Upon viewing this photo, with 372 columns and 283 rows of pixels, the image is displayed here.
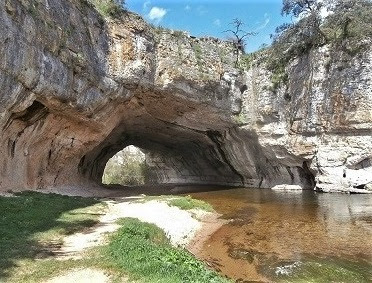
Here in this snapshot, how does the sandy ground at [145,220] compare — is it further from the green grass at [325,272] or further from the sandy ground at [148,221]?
the green grass at [325,272]

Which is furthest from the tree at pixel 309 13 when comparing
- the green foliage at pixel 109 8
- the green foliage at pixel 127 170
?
the green foliage at pixel 127 170

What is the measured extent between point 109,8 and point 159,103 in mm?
8569

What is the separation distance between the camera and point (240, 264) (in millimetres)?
11039

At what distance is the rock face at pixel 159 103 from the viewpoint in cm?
1867

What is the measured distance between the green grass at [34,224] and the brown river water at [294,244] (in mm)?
4957

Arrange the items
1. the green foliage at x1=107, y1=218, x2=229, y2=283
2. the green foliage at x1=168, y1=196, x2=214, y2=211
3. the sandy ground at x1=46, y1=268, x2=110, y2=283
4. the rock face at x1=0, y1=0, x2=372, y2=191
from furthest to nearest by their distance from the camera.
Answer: the green foliage at x1=168, y1=196, x2=214, y2=211 → the rock face at x1=0, y1=0, x2=372, y2=191 → the green foliage at x1=107, y1=218, x2=229, y2=283 → the sandy ground at x1=46, y1=268, x2=110, y2=283

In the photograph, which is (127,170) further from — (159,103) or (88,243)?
(88,243)

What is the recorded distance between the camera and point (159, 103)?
3034 centimetres

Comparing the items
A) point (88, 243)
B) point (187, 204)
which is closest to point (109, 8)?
point (187, 204)

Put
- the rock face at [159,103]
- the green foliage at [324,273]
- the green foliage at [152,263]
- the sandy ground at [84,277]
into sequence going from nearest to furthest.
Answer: the sandy ground at [84,277] < the green foliage at [152,263] < the green foliage at [324,273] < the rock face at [159,103]

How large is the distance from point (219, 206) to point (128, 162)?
4245cm

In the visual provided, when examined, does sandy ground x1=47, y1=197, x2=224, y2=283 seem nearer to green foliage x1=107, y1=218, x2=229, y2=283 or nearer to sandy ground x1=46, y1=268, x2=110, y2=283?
sandy ground x1=46, y1=268, x2=110, y2=283

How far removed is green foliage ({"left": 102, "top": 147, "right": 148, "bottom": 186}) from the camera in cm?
5962

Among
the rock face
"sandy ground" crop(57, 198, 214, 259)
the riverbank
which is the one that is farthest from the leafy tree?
the riverbank
